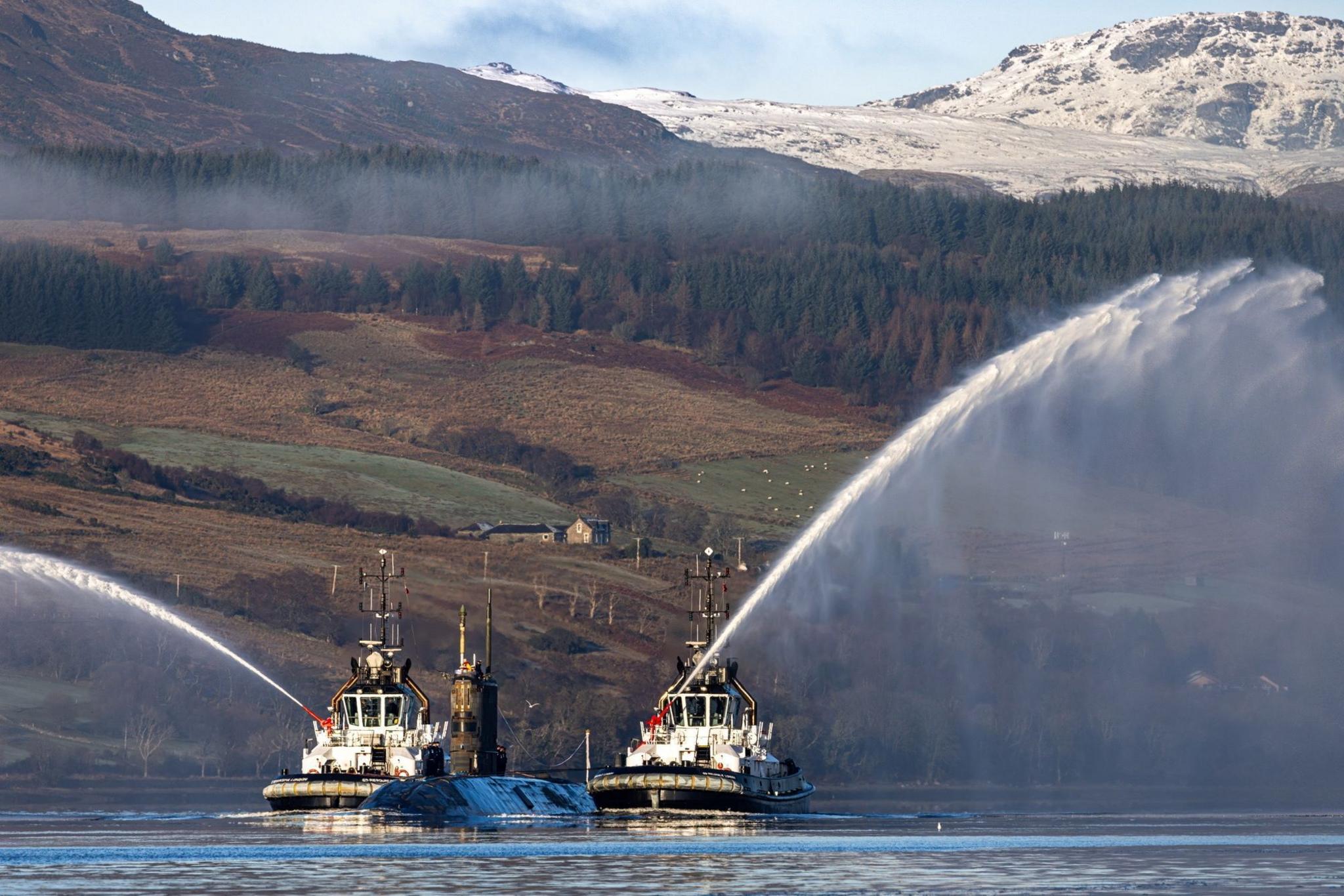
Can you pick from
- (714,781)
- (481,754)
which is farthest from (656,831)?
(481,754)

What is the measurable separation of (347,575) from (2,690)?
177 ft

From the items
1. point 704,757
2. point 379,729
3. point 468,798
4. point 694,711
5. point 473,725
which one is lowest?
point 468,798

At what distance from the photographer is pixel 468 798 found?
3957 inches

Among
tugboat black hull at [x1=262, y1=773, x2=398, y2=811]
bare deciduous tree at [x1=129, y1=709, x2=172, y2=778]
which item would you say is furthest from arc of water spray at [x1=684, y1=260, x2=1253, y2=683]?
bare deciduous tree at [x1=129, y1=709, x2=172, y2=778]

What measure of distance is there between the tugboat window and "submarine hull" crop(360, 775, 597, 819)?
7270mm

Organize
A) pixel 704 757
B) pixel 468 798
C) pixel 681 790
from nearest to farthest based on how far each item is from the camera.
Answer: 1. pixel 468 798
2. pixel 681 790
3. pixel 704 757

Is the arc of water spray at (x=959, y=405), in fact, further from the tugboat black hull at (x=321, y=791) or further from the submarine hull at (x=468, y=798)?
the tugboat black hull at (x=321, y=791)

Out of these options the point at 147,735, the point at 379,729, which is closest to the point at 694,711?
the point at 379,729

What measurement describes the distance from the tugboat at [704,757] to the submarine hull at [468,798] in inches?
101

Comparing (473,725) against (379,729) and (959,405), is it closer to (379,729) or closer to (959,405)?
(379,729)

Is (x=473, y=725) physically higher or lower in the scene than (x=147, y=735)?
lower

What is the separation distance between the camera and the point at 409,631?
172625 mm

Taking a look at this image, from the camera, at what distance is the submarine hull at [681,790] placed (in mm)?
101438

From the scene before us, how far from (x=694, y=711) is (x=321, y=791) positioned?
18.4 m
